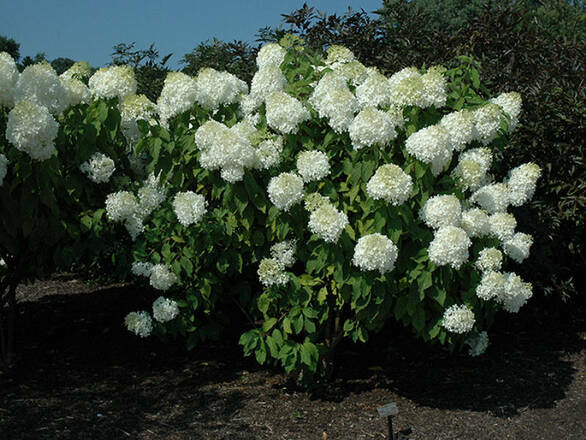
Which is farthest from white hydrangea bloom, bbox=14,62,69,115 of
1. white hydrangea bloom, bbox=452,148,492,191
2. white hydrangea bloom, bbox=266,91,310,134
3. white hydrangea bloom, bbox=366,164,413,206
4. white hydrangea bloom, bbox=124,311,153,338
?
white hydrangea bloom, bbox=452,148,492,191

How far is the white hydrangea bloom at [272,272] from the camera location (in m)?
4.11

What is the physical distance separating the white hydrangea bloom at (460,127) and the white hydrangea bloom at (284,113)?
0.93 meters

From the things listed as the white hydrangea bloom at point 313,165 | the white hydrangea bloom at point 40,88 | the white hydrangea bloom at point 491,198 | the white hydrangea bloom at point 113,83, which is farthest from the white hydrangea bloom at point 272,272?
the white hydrangea bloom at point 40,88

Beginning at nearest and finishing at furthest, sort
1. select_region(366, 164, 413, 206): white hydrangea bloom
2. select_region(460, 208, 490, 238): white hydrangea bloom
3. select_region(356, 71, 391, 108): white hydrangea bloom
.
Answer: select_region(366, 164, 413, 206): white hydrangea bloom → select_region(460, 208, 490, 238): white hydrangea bloom → select_region(356, 71, 391, 108): white hydrangea bloom

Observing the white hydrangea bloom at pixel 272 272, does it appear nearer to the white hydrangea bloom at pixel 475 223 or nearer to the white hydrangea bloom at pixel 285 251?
the white hydrangea bloom at pixel 285 251

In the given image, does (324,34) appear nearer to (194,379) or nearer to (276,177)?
(276,177)

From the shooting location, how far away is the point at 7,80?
3932 mm

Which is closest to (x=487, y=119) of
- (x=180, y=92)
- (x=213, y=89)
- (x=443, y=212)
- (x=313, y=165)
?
(x=443, y=212)

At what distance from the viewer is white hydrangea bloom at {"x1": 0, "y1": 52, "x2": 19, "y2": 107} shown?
3.91 meters

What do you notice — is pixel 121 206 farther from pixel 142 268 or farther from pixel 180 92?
pixel 180 92

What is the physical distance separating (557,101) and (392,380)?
2.93 meters

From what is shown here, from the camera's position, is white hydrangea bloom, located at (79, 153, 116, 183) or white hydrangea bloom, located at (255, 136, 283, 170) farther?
white hydrangea bloom, located at (79, 153, 116, 183)

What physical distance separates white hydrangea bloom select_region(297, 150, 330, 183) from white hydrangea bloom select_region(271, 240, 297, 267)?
49 cm

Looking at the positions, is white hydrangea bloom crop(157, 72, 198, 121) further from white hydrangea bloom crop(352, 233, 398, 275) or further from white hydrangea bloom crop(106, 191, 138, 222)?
white hydrangea bloom crop(352, 233, 398, 275)
